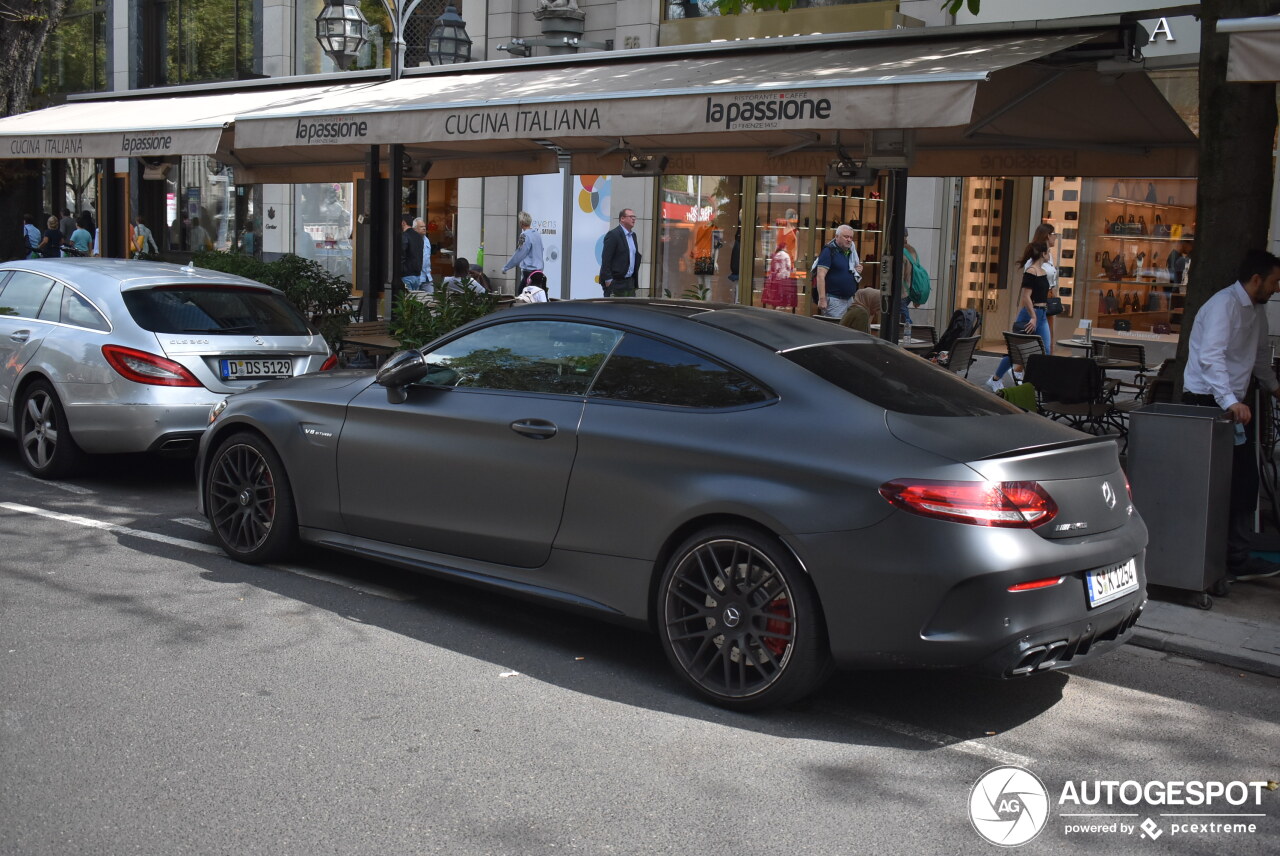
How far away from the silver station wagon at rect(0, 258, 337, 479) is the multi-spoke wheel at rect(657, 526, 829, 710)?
471cm

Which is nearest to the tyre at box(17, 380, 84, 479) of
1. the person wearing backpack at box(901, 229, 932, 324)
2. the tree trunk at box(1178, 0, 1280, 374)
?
the tree trunk at box(1178, 0, 1280, 374)

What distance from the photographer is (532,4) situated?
2294 centimetres

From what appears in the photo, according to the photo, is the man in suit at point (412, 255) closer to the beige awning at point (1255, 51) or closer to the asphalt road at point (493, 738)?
the asphalt road at point (493, 738)

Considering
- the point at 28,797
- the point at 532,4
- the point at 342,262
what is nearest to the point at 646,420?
the point at 28,797

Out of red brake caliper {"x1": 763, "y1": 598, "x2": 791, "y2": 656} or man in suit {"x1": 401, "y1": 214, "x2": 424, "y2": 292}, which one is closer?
red brake caliper {"x1": 763, "y1": 598, "x2": 791, "y2": 656}

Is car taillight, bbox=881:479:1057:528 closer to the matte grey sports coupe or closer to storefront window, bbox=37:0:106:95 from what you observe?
the matte grey sports coupe

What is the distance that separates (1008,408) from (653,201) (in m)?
16.3

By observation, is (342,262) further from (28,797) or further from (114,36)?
(28,797)

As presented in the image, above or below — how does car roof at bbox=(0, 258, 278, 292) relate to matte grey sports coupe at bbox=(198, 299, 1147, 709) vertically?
above

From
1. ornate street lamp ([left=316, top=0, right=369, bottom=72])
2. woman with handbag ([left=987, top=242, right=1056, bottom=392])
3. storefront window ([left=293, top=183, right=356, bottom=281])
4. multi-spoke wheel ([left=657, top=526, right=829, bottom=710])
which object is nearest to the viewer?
multi-spoke wheel ([left=657, top=526, right=829, bottom=710])

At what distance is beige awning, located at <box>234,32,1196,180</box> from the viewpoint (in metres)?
8.27

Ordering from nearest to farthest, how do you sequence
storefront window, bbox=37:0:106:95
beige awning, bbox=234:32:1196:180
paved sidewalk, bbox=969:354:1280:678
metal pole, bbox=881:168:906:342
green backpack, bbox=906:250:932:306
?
1. paved sidewalk, bbox=969:354:1280:678
2. beige awning, bbox=234:32:1196:180
3. metal pole, bbox=881:168:906:342
4. green backpack, bbox=906:250:932:306
5. storefront window, bbox=37:0:106:95

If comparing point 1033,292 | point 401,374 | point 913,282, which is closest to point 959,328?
point 1033,292

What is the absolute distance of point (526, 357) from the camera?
19.2ft
